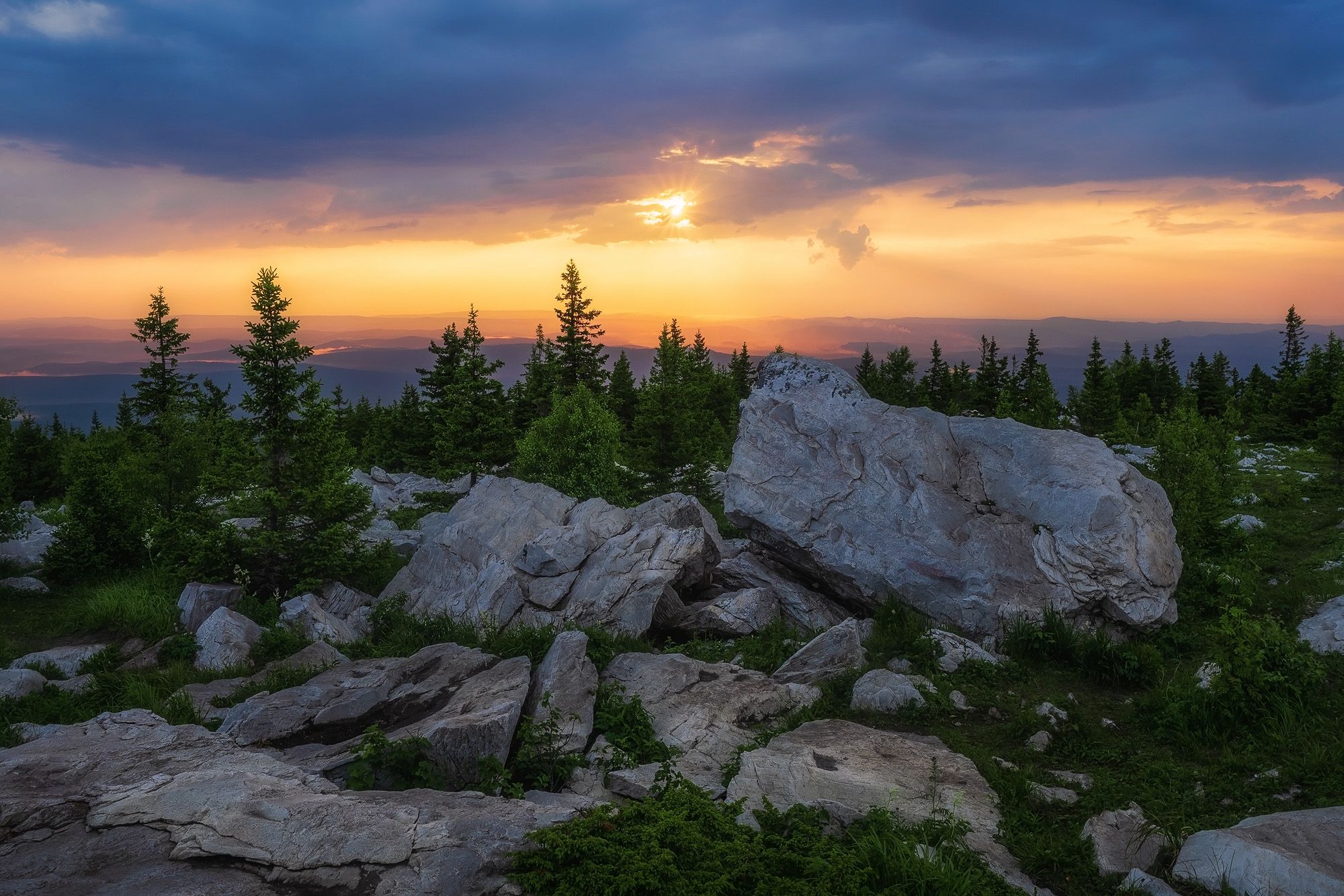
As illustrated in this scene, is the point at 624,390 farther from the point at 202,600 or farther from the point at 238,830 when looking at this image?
the point at 238,830

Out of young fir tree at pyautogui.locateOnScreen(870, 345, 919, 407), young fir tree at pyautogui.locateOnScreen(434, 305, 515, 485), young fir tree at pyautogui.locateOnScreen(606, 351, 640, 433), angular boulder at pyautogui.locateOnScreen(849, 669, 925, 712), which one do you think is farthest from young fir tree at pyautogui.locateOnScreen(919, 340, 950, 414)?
angular boulder at pyautogui.locateOnScreen(849, 669, 925, 712)

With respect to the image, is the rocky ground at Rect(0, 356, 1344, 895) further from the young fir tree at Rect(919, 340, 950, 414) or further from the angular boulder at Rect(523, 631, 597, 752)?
the young fir tree at Rect(919, 340, 950, 414)

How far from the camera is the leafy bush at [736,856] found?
5945 millimetres

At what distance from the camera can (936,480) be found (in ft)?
55.3

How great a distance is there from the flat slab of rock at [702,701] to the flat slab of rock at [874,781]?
724 mm

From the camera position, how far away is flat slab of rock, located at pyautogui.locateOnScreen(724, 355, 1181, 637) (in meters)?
14.3

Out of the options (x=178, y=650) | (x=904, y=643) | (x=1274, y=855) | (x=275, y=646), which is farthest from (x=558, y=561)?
(x=1274, y=855)

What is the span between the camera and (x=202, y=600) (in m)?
17.2

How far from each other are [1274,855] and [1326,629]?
8075 mm

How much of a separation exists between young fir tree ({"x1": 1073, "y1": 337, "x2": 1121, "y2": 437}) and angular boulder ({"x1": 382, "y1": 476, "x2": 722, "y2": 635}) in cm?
5278

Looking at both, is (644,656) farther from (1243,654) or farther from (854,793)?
(1243,654)


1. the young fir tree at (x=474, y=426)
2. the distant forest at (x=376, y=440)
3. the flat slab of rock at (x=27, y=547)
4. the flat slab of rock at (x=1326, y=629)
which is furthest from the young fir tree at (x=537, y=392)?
the flat slab of rock at (x=1326, y=629)

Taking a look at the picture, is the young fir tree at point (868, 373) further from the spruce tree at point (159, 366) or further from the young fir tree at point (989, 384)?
the spruce tree at point (159, 366)

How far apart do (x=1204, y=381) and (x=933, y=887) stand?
83127 mm
